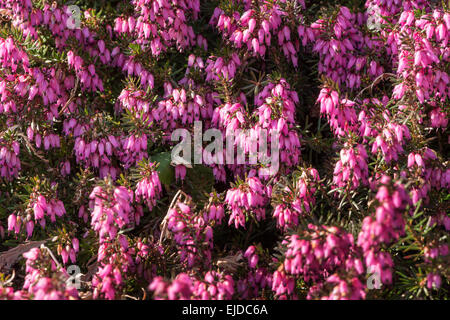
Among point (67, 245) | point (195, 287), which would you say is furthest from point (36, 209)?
point (195, 287)

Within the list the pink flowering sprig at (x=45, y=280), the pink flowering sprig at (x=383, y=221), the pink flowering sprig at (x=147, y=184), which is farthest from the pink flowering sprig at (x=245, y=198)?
the pink flowering sprig at (x=45, y=280)

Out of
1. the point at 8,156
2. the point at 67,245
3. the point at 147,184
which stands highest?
the point at 8,156

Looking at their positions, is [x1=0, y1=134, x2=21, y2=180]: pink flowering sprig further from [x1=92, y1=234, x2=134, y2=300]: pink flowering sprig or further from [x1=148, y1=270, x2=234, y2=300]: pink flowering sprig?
[x1=148, y1=270, x2=234, y2=300]: pink flowering sprig

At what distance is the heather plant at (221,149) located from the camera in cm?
377

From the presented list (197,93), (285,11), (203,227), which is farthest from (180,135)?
(285,11)

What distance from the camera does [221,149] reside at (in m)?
4.75

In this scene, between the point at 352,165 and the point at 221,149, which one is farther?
the point at 221,149

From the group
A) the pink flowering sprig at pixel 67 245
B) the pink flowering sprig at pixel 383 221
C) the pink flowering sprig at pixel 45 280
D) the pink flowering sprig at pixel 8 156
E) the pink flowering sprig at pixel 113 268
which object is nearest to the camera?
the pink flowering sprig at pixel 383 221

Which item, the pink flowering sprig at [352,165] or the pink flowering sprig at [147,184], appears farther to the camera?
the pink flowering sprig at [147,184]

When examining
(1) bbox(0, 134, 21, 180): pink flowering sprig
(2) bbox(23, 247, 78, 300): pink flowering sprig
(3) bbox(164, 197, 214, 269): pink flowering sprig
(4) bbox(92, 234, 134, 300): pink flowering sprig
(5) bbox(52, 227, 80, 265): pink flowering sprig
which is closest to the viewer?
(2) bbox(23, 247, 78, 300): pink flowering sprig

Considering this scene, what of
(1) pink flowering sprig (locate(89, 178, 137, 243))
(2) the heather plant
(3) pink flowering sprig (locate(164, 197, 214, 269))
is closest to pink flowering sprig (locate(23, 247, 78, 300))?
(2) the heather plant

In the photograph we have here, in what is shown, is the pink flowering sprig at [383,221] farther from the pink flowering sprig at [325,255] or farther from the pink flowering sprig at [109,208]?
the pink flowering sprig at [109,208]

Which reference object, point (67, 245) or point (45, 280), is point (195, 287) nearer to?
point (45, 280)

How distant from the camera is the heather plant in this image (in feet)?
12.4
